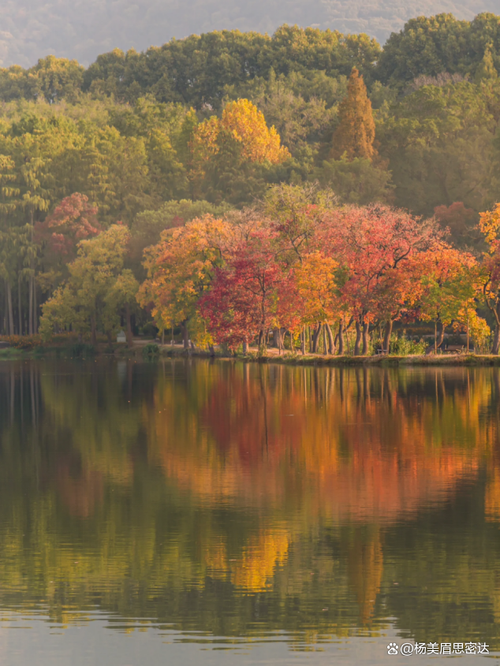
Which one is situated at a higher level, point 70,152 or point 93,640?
point 70,152

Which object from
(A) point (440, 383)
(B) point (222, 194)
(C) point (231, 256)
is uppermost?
(B) point (222, 194)

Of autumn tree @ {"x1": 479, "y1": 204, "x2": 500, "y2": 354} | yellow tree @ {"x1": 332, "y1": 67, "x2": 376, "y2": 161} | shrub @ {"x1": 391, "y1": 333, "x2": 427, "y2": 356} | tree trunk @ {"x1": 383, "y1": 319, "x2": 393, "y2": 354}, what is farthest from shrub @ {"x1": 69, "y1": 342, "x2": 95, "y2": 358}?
autumn tree @ {"x1": 479, "y1": 204, "x2": 500, "y2": 354}

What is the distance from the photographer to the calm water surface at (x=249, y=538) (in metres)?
6.62

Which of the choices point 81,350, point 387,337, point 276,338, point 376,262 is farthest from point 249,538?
point 81,350

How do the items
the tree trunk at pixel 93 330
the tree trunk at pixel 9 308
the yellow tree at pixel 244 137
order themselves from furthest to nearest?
the yellow tree at pixel 244 137 < the tree trunk at pixel 9 308 < the tree trunk at pixel 93 330

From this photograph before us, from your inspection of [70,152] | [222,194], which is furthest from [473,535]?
[70,152]

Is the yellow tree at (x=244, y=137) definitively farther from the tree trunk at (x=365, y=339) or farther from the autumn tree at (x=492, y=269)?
the autumn tree at (x=492, y=269)

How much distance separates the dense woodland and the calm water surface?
836 inches

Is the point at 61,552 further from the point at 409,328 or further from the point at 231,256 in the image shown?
the point at 409,328

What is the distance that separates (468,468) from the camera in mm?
13172

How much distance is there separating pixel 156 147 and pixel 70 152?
34.7 feet

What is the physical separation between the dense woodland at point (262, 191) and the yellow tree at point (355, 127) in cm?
14

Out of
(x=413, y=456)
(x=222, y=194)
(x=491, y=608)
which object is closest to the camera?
(x=491, y=608)

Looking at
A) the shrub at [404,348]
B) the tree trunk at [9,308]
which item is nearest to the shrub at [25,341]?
the tree trunk at [9,308]
